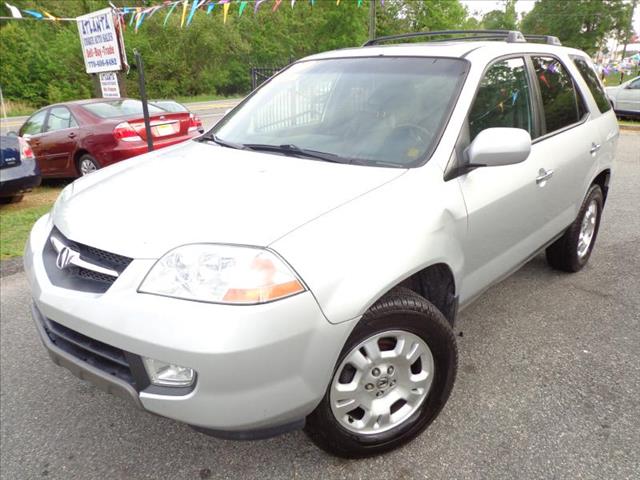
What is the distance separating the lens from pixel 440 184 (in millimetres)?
2191

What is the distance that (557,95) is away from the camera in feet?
10.6

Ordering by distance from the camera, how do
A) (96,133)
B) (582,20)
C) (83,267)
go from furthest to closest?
(582,20), (96,133), (83,267)

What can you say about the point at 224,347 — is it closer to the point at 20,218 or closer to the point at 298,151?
the point at 298,151

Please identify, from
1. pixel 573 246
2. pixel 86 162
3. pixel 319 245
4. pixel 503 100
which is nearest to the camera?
pixel 319 245

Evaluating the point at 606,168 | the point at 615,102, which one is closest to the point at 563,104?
the point at 606,168

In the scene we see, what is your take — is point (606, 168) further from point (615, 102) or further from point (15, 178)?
point (615, 102)

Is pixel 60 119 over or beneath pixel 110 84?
beneath

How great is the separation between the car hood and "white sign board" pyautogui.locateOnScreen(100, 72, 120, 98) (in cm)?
747

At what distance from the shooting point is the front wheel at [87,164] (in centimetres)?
751

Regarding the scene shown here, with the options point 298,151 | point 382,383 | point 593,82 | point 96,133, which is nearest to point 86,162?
point 96,133

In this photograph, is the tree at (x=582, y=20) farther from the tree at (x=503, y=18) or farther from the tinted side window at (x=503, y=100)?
the tinted side window at (x=503, y=100)

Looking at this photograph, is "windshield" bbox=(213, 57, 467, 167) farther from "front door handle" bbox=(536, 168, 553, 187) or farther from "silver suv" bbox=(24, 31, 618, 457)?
"front door handle" bbox=(536, 168, 553, 187)

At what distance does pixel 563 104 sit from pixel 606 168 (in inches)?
33.5

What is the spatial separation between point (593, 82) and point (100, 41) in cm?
754
